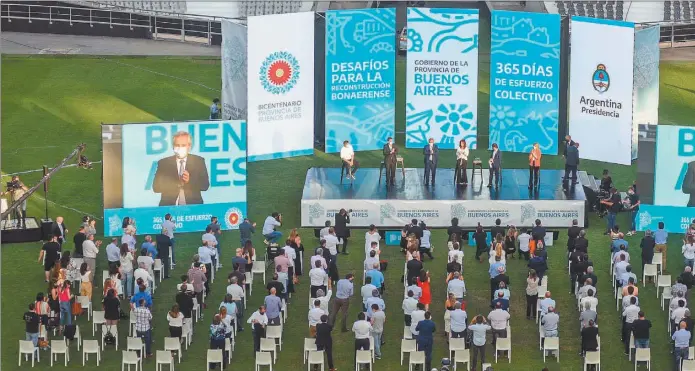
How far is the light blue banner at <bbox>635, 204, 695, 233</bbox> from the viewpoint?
4397 cm

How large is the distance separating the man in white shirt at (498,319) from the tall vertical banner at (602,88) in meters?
14.8

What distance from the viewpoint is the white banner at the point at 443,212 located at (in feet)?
146

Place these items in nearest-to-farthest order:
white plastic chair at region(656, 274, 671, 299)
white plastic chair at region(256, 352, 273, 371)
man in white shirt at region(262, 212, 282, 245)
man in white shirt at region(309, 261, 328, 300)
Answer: white plastic chair at region(256, 352, 273, 371), man in white shirt at region(309, 261, 328, 300), white plastic chair at region(656, 274, 671, 299), man in white shirt at region(262, 212, 282, 245)

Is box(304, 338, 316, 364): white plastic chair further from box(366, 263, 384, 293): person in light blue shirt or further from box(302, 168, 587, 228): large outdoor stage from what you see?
box(302, 168, 587, 228): large outdoor stage

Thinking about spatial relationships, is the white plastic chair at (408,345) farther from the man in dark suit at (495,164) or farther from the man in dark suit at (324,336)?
the man in dark suit at (495,164)

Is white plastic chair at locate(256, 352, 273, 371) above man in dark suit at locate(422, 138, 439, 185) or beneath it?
beneath

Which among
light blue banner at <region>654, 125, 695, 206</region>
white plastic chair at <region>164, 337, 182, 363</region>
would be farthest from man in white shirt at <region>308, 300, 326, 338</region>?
light blue banner at <region>654, 125, 695, 206</region>

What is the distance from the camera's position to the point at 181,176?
43.6 metres

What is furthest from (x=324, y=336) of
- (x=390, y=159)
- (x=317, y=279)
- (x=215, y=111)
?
(x=215, y=111)

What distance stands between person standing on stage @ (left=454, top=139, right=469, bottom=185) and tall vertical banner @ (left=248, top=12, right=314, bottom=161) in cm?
633

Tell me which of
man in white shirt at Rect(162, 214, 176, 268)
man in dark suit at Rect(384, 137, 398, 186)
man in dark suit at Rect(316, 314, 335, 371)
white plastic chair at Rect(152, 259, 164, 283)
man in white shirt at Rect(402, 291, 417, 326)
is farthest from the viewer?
man in dark suit at Rect(384, 137, 398, 186)

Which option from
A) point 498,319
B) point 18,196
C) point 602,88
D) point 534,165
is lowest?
point 498,319

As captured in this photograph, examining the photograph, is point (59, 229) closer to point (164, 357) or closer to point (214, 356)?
point (164, 357)

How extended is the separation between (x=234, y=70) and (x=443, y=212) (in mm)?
9794
